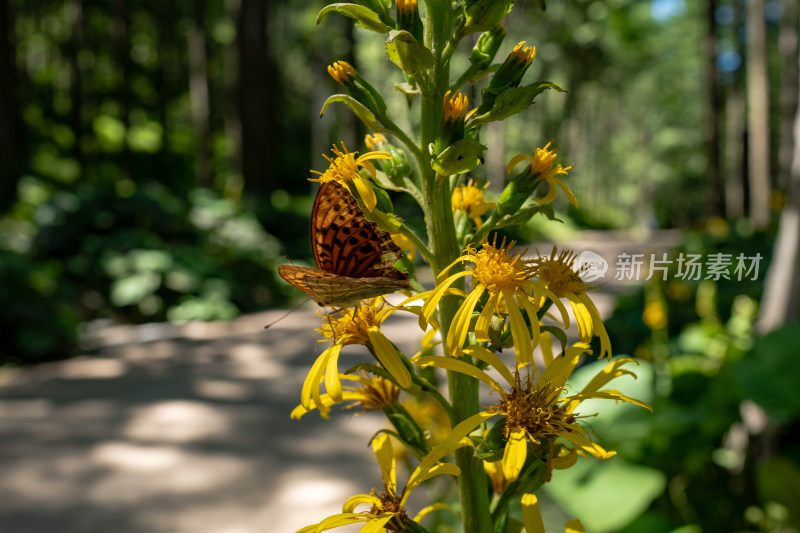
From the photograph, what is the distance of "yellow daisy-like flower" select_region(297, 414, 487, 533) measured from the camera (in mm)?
808

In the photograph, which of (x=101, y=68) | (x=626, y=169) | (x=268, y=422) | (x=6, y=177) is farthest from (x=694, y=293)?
(x=626, y=169)

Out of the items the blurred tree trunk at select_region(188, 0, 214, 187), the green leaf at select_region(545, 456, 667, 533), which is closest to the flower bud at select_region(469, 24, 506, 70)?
the green leaf at select_region(545, 456, 667, 533)

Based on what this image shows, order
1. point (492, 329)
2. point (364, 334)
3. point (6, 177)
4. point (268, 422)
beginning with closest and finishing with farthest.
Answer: point (492, 329) < point (364, 334) < point (268, 422) < point (6, 177)

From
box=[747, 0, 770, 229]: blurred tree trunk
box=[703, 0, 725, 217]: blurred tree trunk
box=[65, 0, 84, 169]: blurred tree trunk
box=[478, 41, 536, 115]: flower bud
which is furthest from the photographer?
box=[65, 0, 84, 169]: blurred tree trunk

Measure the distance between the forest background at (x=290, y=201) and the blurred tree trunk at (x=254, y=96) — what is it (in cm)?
4

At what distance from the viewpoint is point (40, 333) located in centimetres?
692

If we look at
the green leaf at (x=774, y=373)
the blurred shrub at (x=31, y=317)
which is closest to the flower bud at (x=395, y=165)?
the green leaf at (x=774, y=373)

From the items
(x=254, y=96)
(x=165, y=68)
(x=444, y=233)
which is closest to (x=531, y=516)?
(x=444, y=233)

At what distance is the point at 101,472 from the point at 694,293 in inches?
212

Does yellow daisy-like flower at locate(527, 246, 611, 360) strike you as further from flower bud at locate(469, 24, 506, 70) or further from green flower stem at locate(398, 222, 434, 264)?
flower bud at locate(469, 24, 506, 70)

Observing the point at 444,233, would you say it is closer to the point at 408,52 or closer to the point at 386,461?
the point at 408,52

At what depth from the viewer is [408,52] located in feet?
2.71

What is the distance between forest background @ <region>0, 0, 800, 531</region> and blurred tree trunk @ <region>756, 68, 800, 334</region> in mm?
13

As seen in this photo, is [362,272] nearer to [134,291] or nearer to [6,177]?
[134,291]
